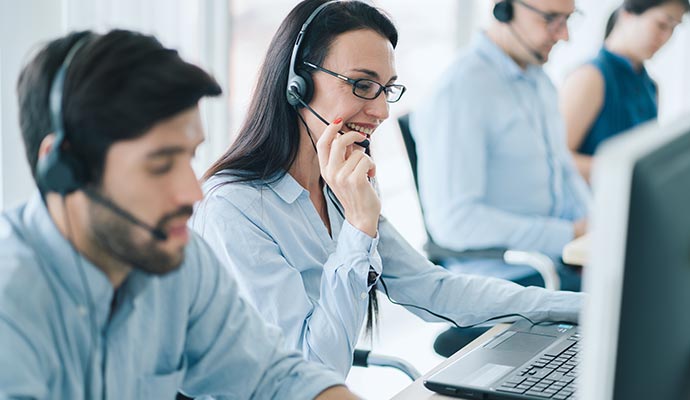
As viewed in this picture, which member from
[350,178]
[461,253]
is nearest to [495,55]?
[461,253]

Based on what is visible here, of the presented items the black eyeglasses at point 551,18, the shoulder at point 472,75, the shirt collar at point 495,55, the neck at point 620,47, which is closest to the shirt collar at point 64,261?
the shoulder at point 472,75

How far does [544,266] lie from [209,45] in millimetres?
1167

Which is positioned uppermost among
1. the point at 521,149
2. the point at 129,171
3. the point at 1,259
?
the point at 129,171

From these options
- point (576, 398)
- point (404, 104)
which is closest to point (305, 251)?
point (576, 398)

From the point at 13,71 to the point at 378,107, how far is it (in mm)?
849

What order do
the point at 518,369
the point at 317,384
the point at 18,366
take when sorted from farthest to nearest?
the point at 518,369, the point at 317,384, the point at 18,366

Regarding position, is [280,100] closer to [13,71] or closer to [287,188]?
[287,188]

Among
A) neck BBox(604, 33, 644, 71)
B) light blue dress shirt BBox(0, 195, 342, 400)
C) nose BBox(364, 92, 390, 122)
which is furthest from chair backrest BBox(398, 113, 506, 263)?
neck BBox(604, 33, 644, 71)

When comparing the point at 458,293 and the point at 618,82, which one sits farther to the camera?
the point at 618,82

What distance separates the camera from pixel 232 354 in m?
1.19

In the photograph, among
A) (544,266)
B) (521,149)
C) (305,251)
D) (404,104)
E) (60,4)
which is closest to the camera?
(305,251)

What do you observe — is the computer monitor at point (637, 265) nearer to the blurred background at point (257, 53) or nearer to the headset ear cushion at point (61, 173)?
the blurred background at point (257, 53)

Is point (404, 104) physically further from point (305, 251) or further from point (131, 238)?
point (131, 238)

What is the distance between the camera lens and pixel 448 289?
1678 millimetres
